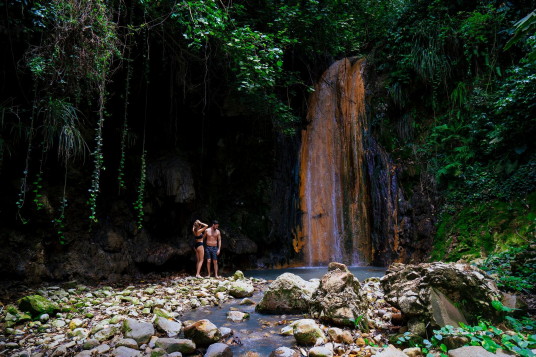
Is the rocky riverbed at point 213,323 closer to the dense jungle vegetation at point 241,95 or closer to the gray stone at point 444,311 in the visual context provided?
the gray stone at point 444,311

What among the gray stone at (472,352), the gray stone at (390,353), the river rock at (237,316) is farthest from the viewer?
the river rock at (237,316)

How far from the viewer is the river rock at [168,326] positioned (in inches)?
143

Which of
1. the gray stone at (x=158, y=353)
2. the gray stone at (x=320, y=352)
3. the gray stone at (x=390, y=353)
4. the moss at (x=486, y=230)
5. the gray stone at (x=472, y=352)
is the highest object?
the moss at (x=486, y=230)

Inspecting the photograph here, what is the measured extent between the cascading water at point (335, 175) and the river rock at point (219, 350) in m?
6.53

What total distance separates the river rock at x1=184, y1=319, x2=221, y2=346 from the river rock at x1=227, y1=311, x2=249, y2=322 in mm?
727

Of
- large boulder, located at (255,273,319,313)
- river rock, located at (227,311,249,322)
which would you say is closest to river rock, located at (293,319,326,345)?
large boulder, located at (255,273,319,313)

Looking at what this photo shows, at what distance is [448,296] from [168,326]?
9.86 ft

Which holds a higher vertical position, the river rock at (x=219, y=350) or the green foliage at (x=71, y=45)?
the green foliage at (x=71, y=45)

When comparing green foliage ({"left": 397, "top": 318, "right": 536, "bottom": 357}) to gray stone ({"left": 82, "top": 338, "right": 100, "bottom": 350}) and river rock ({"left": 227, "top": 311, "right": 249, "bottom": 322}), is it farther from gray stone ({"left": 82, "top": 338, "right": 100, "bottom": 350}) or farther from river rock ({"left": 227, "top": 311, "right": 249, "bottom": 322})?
gray stone ({"left": 82, "top": 338, "right": 100, "bottom": 350})

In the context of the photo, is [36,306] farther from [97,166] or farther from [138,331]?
[97,166]

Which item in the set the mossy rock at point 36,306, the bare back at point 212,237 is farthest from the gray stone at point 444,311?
the bare back at point 212,237

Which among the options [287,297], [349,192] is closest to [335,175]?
[349,192]

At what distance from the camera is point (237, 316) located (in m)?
4.23

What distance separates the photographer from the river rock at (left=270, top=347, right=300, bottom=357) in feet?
9.66
